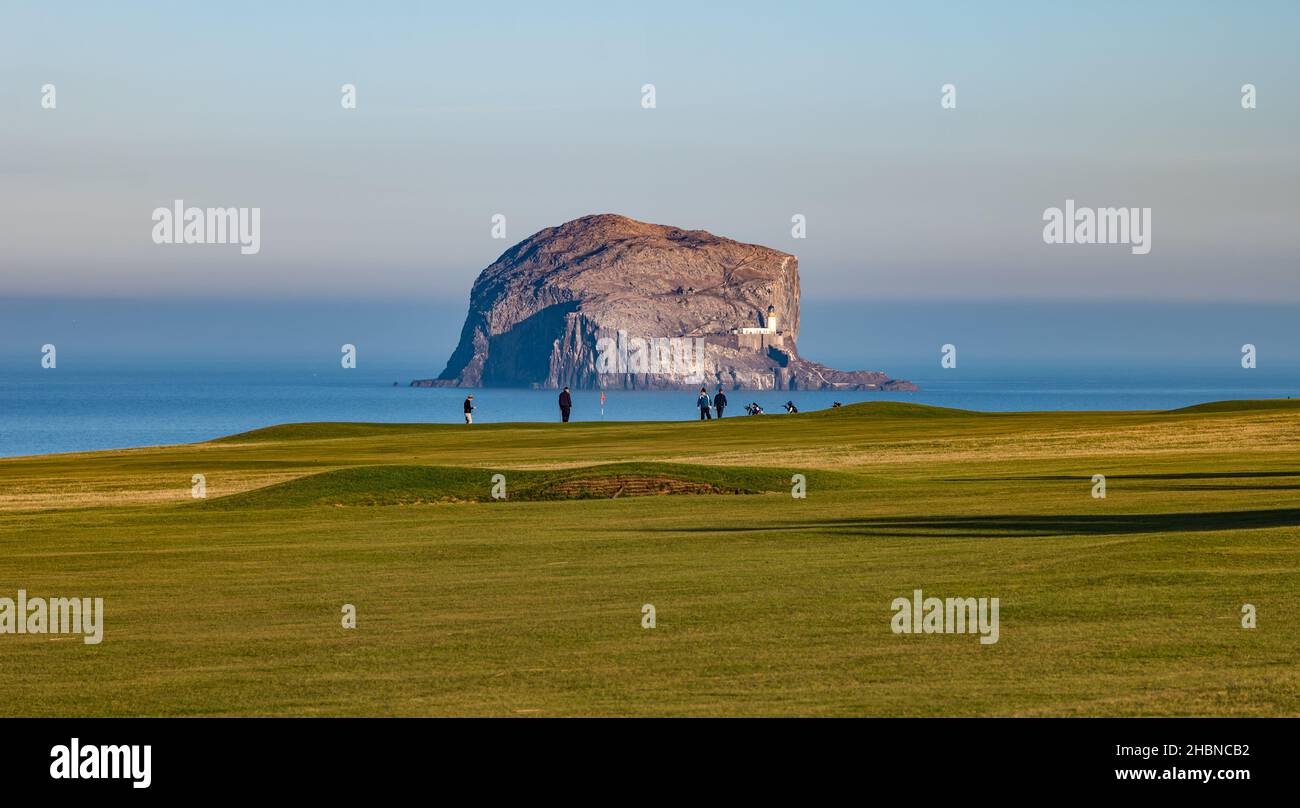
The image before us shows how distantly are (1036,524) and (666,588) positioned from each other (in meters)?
9.17

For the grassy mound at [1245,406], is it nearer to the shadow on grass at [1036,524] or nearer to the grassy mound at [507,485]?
the grassy mound at [507,485]

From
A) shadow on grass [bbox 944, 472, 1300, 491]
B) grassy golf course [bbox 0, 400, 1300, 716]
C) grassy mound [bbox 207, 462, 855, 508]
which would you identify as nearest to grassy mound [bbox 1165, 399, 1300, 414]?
grassy golf course [bbox 0, 400, 1300, 716]

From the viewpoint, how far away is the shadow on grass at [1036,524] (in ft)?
81.6

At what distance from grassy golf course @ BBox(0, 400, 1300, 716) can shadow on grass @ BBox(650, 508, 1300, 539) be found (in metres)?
0.14

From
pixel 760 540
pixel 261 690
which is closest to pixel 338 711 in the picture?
pixel 261 690

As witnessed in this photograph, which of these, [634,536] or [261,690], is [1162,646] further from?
[634,536]

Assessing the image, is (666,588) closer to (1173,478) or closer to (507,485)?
(507,485)

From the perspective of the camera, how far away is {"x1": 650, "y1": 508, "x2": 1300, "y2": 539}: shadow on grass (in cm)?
2486

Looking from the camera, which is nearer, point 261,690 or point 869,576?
point 261,690

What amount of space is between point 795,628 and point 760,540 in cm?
900

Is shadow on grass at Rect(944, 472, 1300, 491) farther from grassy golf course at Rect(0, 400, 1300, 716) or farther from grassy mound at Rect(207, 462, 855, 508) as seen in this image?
grassy mound at Rect(207, 462, 855, 508)
